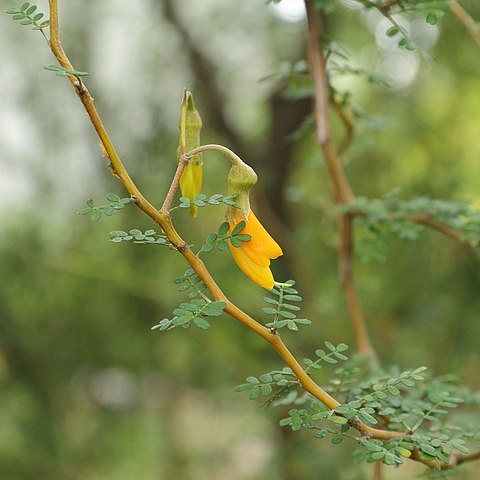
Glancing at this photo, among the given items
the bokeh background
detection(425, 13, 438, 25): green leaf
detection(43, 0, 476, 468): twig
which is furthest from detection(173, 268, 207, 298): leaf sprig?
the bokeh background

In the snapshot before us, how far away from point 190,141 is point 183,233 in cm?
109

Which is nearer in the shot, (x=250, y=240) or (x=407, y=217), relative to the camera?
(x=250, y=240)

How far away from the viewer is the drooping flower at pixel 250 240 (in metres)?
0.49

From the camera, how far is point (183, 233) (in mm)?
1615

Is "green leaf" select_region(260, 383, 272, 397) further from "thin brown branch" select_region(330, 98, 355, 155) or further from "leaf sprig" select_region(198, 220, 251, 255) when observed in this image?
"thin brown branch" select_region(330, 98, 355, 155)

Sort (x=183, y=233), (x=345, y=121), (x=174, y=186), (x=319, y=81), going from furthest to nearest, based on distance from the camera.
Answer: (x=183, y=233)
(x=345, y=121)
(x=319, y=81)
(x=174, y=186)

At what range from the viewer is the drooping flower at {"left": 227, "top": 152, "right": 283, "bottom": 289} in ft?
1.61

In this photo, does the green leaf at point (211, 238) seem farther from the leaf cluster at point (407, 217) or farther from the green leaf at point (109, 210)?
the leaf cluster at point (407, 217)

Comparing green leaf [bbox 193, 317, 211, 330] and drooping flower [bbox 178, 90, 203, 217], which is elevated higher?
drooping flower [bbox 178, 90, 203, 217]

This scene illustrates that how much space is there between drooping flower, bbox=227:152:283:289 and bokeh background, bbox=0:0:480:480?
0.55 metres

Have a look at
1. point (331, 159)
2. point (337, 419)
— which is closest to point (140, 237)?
point (337, 419)

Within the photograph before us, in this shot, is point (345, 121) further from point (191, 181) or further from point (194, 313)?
point (194, 313)

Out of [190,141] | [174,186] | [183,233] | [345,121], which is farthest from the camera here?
[183,233]

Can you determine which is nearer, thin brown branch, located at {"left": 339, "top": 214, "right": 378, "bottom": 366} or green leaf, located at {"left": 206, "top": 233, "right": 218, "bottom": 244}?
green leaf, located at {"left": 206, "top": 233, "right": 218, "bottom": 244}
